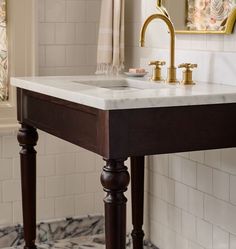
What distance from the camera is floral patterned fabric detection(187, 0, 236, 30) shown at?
2.43m

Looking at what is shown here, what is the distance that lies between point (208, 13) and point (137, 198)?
962 millimetres

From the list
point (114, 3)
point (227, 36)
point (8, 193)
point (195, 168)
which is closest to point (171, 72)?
point (227, 36)

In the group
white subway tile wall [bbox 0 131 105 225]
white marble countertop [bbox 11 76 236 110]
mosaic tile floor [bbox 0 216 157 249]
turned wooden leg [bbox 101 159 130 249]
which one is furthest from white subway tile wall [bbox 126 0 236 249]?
turned wooden leg [bbox 101 159 130 249]

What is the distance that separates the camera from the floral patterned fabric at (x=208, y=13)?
243 cm

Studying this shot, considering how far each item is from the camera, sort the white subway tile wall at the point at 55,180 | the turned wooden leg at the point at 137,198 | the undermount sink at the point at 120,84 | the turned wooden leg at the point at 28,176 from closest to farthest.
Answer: the undermount sink at the point at 120,84 → the turned wooden leg at the point at 28,176 → the turned wooden leg at the point at 137,198 → the white subway tile wall at the point at 55,180

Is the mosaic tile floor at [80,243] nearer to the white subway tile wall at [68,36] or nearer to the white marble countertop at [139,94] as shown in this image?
the white subway tile wall at [68,36]

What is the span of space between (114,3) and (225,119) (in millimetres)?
1189

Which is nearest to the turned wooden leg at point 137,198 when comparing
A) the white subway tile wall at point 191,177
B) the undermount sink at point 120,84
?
the white subway tile wall at point 191,177

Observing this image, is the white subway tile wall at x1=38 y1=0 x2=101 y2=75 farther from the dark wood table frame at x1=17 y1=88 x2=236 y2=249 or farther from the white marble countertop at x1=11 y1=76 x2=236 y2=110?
the dark wood table frame at x1=17 y1=88 x2=236 y2=249

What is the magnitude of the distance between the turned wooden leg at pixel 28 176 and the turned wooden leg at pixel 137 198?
0.47 metres

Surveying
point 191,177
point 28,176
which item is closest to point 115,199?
point 191,177

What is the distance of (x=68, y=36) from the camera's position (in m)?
3.33

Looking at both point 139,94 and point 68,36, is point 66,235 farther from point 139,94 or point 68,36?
point 139,94

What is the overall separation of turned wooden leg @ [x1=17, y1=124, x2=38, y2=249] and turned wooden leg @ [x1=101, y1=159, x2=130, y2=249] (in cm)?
83
